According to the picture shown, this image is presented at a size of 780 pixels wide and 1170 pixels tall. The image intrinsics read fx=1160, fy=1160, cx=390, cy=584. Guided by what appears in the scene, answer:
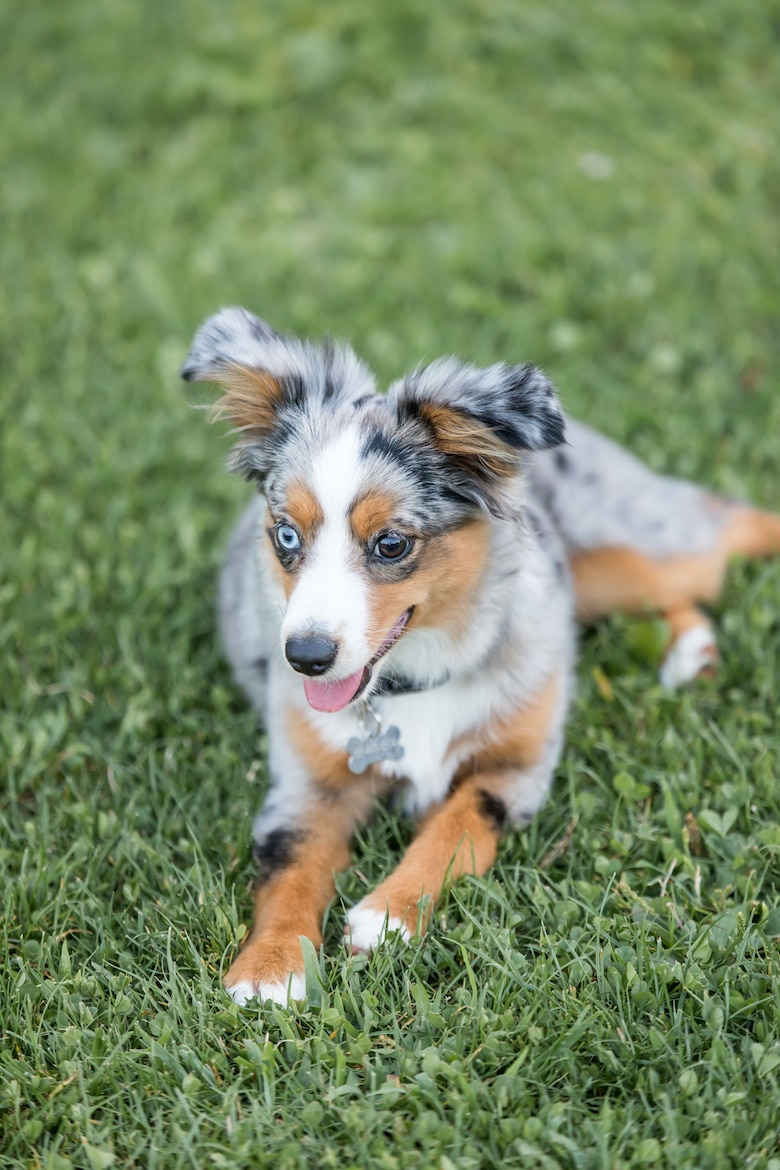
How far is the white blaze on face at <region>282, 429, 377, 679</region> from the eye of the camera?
298 cm

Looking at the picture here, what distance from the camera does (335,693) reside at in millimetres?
3246

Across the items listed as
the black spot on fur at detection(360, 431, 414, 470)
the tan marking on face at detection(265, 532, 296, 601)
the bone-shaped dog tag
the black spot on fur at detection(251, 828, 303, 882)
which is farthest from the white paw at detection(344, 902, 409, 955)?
the black spot on fur at detection(360, 431, 414, 470)

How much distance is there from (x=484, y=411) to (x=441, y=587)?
0.54 metres

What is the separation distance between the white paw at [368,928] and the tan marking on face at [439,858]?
0.02 metres

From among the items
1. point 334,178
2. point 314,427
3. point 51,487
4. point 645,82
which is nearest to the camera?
point 314,427

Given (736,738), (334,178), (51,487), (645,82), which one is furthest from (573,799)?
(645,82)

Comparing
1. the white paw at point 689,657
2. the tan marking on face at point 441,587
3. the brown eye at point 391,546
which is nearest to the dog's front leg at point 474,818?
the tan marking on face at point 441,587

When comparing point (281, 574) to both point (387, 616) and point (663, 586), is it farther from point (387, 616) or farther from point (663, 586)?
point (663, 586)

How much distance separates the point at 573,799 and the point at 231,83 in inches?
234

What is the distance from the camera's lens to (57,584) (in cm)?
461

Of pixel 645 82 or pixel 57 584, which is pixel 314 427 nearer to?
pixel 57 584

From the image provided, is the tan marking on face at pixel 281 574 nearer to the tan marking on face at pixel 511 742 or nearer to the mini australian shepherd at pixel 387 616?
the mini australian shepherd at pixel 387 616

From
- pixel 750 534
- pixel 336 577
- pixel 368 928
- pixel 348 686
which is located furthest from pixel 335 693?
pixel 750 534

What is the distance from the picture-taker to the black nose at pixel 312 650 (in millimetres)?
2951
